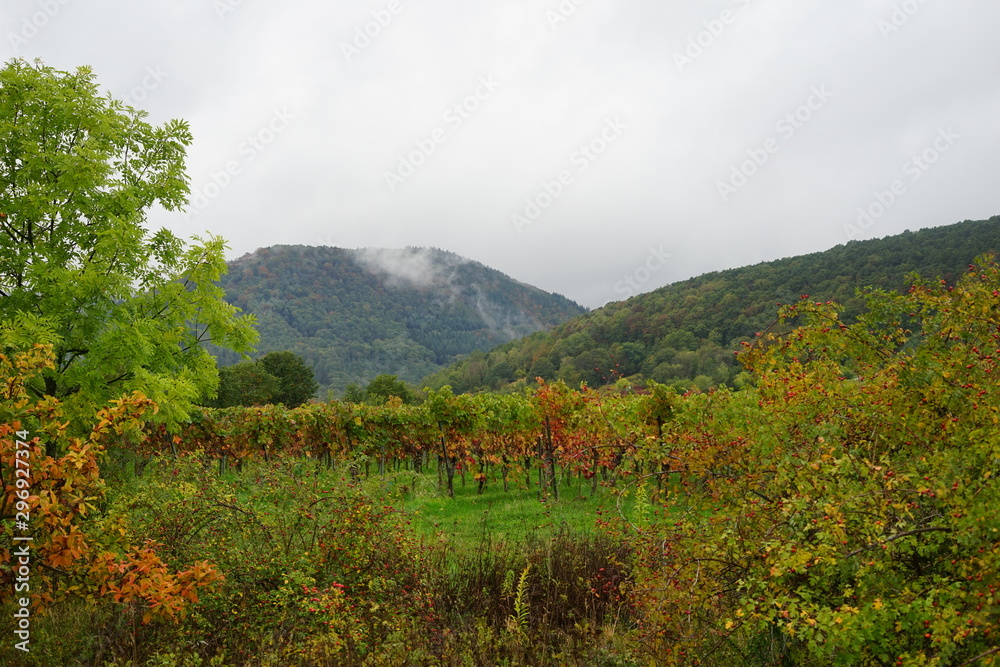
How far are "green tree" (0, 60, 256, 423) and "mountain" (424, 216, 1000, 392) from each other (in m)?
32.8

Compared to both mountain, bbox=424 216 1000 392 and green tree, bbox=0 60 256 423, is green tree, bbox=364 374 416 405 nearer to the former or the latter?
mountain, bbox=424 216 1000 392

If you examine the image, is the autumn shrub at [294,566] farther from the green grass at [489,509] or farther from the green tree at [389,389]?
the green tree at [389,389]

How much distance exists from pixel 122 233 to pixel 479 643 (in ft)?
22.3

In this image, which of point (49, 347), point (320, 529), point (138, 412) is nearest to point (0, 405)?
point (49, 347)

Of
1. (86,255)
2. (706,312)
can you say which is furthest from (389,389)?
(86,255)

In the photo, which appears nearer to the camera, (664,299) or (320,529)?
(320,529)

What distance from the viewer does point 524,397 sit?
16688mm

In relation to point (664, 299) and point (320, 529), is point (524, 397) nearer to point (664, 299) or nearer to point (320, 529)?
point (320, 529)

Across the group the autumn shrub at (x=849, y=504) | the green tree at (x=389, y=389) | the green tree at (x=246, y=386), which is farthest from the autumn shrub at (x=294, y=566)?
the green tree at (x=389, y=389)

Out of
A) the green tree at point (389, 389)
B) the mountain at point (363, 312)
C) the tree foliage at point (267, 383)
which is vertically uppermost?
the mountain at point (363, 312)

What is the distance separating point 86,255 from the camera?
7.39 metres

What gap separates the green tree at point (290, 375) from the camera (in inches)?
1898

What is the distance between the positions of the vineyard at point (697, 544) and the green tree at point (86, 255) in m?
1.58

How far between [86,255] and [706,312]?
51.3 m
